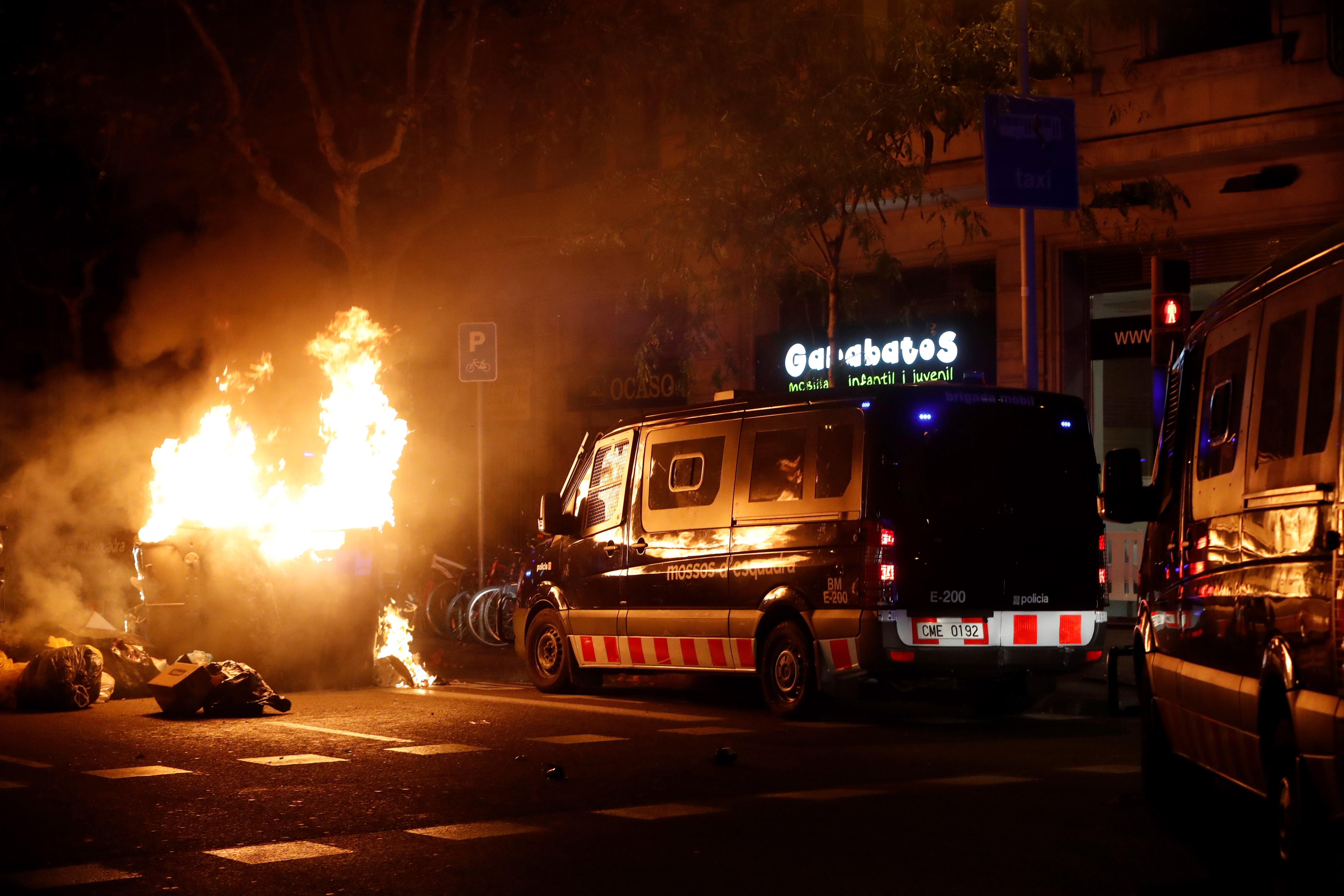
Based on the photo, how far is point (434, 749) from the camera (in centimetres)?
984

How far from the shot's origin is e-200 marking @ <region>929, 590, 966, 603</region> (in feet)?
35.8

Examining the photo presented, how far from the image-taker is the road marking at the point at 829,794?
800 cm

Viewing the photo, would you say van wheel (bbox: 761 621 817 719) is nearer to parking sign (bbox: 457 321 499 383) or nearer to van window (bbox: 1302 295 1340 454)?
parking sign (bbox: 457 321 499 383)

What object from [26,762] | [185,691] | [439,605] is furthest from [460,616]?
[26,762]

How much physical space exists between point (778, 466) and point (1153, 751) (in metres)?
4.44

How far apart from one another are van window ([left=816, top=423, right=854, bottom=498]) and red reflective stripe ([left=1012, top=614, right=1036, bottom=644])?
145cm

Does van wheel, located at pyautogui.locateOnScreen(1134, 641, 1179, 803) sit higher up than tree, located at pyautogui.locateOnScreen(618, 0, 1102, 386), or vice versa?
tree, located at pyautogui.locateOnScreen(618, 0, 1102, 386)

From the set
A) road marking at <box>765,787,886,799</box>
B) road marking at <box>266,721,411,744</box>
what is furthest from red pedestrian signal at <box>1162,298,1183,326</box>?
road marking at <box>266,721,411,744</box>

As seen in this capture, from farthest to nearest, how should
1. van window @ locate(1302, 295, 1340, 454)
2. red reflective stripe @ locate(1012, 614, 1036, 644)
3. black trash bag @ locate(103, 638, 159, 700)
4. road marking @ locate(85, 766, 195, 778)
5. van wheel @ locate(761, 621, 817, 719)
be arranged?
black trash bag @ locate(103, 638, 159, 700)
van wheel @ locate(761, 621, 817, 719)
red reflective stripe @ locate(1012, 614, 1036, 644)
road marking @ locate(85, 766, 195, 778)
van window @ locate(1302, 295, 1340, 454)

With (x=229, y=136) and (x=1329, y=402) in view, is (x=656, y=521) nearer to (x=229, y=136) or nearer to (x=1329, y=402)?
(x=1329, y=402)

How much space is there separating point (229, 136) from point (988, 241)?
10191mm

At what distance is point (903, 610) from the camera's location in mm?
10852

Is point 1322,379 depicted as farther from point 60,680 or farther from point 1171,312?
point 60,680

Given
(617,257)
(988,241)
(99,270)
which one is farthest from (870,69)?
(99,270)
